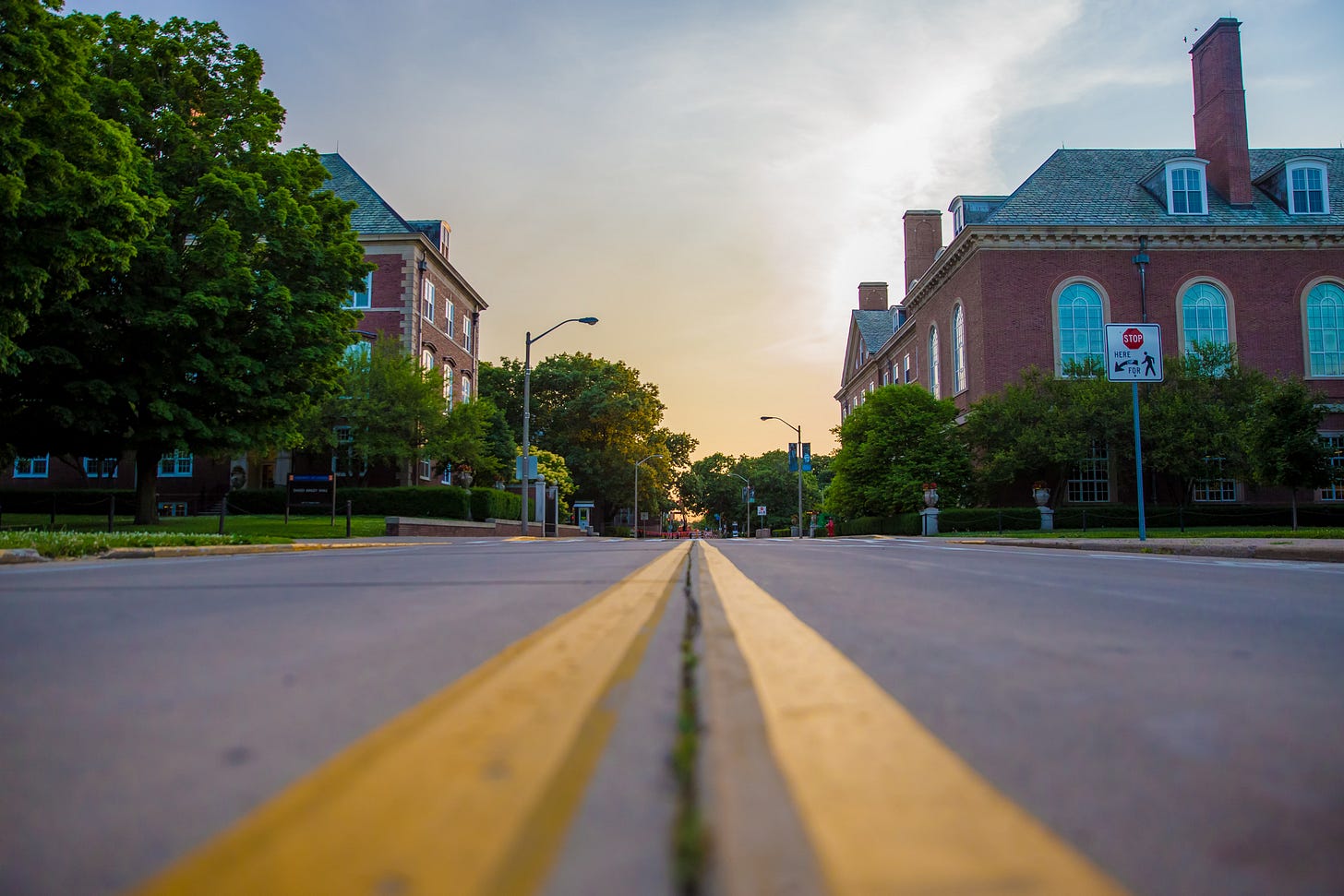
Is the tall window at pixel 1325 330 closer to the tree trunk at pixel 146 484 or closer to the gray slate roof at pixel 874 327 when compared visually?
the gray slate roof at pixel 874 327

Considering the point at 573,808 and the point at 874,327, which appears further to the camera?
the point at 874,327

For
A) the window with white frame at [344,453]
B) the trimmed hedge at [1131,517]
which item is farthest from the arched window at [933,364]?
the window with white frame at [344,453]

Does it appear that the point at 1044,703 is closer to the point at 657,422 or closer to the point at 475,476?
the point at 475,476

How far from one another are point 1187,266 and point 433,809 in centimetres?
4670

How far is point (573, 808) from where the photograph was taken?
1198mm

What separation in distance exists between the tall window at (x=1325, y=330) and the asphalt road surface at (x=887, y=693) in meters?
44.3

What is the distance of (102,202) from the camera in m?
17.0

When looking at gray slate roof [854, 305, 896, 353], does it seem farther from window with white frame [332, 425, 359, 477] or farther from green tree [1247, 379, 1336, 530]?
window with white frame [332, 425, 359, 477]

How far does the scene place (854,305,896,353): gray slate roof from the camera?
6694 cm

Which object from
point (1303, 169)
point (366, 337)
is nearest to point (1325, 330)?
point (1303, 169)

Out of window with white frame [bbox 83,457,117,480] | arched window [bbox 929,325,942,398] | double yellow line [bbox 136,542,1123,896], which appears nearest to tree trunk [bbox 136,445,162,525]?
window with white frame [bbox 83,457,117,480]

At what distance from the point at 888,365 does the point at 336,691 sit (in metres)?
60.4

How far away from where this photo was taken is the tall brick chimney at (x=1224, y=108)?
40000mm

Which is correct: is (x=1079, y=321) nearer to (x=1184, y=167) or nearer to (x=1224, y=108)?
(x=1184, y=167)
